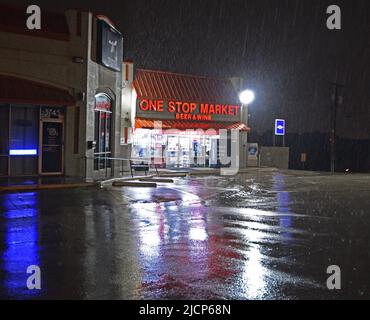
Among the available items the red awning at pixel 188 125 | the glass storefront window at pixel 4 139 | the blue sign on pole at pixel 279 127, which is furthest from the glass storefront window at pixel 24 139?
the blue sign on pole at pixel 279 127

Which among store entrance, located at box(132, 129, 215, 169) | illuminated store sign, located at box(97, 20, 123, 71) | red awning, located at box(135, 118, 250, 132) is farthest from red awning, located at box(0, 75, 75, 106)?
store entrance, located at box(132, 129, 215, 169)

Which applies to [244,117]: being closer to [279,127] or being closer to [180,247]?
[279,127]

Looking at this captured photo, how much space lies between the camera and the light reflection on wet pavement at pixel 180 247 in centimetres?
696

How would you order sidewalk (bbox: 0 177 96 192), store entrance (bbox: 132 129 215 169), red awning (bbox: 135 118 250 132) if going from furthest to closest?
store entrance (bbox: 132 129 215 169) → red awning (bbox: 135 118 250 132) → sidewalk (bbox: 0 177 96 192)

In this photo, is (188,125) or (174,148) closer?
(188,125)

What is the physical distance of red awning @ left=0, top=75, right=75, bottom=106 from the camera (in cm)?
2155

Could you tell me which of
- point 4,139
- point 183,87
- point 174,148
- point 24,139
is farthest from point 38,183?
point 183,87

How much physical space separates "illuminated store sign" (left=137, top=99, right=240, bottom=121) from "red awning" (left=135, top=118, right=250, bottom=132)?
1.16 ft

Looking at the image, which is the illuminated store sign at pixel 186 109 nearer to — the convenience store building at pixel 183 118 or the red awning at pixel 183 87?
the convenience store building at pixel 183 118

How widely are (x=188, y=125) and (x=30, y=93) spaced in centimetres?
1504

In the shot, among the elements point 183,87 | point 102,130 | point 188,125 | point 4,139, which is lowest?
point 4,139

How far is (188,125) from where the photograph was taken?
117 ft

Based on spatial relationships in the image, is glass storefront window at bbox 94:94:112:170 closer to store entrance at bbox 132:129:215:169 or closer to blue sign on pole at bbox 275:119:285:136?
store entrance at bbox 132:129:215:169

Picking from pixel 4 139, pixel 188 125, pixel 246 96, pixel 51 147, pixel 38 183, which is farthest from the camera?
pixel 246 96
